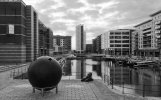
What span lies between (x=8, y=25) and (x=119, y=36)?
105m

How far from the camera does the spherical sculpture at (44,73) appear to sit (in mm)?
12469

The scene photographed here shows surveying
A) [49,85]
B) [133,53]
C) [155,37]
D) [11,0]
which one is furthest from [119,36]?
[49,85]

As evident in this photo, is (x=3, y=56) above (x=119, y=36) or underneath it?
underneath

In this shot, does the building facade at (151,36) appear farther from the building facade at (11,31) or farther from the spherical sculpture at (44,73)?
the spherical sculpture at (44,73)

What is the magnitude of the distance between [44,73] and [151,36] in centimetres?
10838

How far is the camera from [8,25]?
162ft

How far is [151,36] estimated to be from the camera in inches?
4146

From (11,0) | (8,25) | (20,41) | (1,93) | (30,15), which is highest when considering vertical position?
(11,0)

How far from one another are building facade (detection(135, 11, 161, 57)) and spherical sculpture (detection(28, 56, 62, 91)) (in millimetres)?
92224

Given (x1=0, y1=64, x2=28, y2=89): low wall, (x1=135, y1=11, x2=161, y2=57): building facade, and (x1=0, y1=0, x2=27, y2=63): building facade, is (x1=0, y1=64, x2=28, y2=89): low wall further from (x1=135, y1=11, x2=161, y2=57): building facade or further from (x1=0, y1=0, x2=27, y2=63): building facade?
(x1=135, y1=11, x2=161, y2=57): building facade

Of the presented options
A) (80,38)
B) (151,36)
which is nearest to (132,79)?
(151,36)

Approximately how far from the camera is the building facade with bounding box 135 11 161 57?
93.4m

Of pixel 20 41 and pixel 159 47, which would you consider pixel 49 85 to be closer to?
pixel 20 41

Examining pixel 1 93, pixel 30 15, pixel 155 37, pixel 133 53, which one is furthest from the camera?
pixel 133 53
